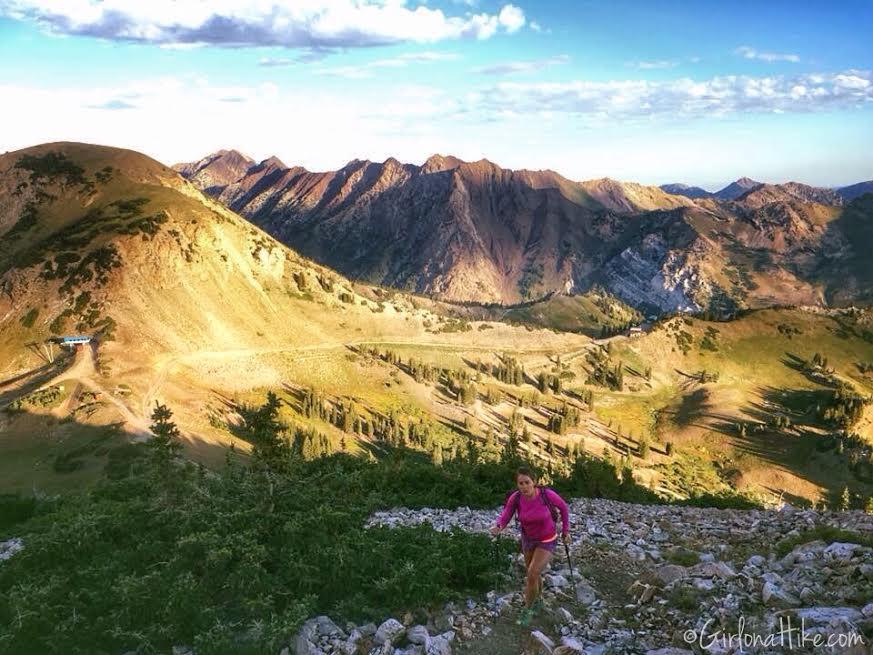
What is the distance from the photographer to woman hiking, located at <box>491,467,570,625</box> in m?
15.4

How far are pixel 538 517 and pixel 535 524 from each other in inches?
8.9

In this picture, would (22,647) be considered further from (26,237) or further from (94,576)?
(26,237)

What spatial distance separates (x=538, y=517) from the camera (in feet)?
51.5

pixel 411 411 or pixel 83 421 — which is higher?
pixel 83 421

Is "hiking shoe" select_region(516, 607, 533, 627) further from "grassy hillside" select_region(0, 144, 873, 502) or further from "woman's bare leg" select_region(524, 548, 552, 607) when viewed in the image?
"grassy hillside" select_region(0, 144, 873, 502)

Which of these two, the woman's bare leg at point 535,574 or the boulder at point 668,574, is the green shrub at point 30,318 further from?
the boulder at point 668,574

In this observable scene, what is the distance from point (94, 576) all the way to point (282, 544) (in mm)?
4897

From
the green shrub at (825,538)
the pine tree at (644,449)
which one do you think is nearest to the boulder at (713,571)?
the green shrub at (825,538)

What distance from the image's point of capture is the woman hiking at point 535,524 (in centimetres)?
1542

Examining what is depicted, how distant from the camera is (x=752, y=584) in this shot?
15008 mm

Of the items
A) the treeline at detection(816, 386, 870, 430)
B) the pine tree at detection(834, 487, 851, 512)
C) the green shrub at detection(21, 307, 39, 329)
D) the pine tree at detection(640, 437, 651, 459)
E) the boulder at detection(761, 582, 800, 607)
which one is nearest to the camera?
the boulder at detection(761, 582, 800, 607)

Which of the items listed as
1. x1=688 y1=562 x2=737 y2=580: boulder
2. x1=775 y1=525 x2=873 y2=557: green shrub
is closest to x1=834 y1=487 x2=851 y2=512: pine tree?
x1=775 y1=525 x2=873 y2=557: green shrub

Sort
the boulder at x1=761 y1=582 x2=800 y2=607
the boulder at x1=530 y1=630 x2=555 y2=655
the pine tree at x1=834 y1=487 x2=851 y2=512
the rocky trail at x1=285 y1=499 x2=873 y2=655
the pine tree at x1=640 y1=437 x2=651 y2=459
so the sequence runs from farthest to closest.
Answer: the pine tree at x1=640 y1=437 x2=651 y2=459
the pine tree at x1=834 y1=487 x2=851 y2=512
the boulder at x1=761 y1=582 x2=800 y2=607
the boulder at x1=530 y1=630 x2=555 y2=655
the rocky trail at x1=285 y1=499 x2=873 y2=655

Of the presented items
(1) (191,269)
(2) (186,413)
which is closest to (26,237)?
(1) (191,269)
